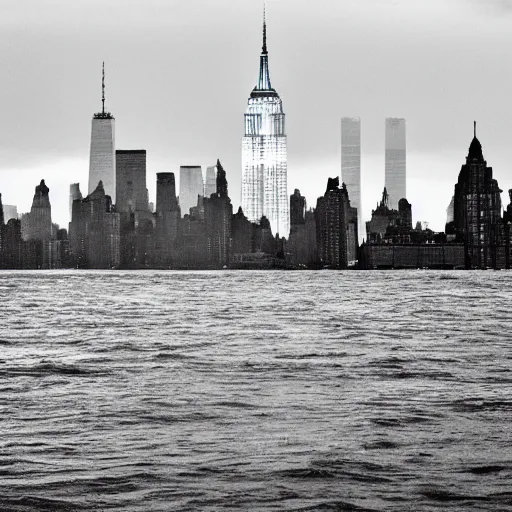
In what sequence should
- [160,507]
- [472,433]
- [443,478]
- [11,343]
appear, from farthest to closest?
[11,343]
[472,433]
[443,478]
[160,507]

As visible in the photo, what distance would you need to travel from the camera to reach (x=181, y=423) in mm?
27953

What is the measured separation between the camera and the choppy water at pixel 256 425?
66.2ft

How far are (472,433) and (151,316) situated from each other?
61.3 metres

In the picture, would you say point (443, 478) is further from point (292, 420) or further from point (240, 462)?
point (292, 420)

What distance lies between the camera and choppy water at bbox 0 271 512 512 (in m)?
20.2

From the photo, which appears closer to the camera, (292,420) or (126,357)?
(292,420)

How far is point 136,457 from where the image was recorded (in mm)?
23438

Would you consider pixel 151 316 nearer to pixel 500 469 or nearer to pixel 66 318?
pixel 66 318

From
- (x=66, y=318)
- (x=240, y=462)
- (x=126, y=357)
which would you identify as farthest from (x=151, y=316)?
(x=240, y=462)

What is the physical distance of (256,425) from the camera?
2756cm

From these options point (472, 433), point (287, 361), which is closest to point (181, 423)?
point (472, 433)

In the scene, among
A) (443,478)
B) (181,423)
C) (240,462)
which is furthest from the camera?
(181,423)

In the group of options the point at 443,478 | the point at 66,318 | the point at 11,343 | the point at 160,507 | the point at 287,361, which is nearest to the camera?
the point at 160,507

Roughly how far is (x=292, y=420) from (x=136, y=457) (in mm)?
5676
